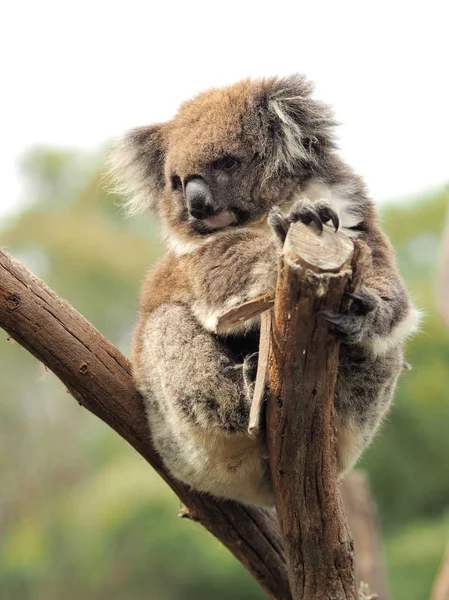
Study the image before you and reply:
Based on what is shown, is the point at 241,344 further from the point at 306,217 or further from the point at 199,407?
the point at 306,217

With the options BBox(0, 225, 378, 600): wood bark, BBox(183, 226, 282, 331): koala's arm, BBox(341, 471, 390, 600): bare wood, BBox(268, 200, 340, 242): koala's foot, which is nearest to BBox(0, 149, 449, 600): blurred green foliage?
BBox(341, 471, 390, 600): bare wood

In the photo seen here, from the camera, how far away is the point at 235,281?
294 centimetres

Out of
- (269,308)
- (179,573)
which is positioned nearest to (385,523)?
(179,573)

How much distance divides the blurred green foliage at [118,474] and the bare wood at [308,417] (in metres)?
5.46

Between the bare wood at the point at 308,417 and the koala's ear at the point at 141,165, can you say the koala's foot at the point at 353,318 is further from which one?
the koala's ear at the point at 141,165

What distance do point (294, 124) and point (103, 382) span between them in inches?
54.2

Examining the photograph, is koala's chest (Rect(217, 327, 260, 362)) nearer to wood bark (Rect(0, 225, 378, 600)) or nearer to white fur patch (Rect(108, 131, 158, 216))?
wood bark (Rect(0, 225, 378, 600))

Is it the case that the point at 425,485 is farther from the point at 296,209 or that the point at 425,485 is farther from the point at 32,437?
the point at 296,209

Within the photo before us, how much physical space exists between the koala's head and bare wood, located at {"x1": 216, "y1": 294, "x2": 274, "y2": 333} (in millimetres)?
788

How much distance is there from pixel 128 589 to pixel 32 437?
10.5ft

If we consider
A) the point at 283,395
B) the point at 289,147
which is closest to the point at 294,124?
the point at 289,147

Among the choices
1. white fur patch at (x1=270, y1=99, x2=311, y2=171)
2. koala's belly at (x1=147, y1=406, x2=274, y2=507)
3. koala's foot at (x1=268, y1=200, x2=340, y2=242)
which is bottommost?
koala's belly at (x1=147, y1=406, x2=274, y2=507)

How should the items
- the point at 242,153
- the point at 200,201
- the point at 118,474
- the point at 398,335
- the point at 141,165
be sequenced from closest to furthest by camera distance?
1. the point at 398,335
2. the point at 200,201
3. the point at 242,153
4. the point at 141,165
5. the point at 118,474

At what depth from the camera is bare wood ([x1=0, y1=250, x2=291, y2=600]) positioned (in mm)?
Answer: 2959
